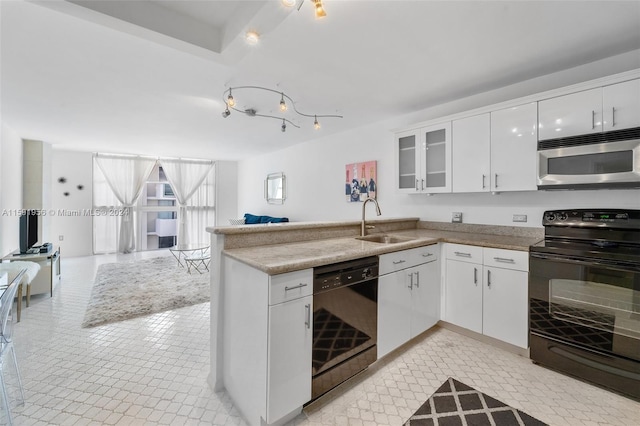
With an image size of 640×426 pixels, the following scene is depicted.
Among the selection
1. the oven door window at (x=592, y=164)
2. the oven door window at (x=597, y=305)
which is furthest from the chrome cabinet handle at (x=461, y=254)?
the oven door window at (x=592, y=164)

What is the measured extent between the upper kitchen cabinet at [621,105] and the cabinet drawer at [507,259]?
1.12 metres

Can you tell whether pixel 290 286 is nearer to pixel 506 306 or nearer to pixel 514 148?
pixel 506 306

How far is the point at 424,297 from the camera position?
97.1 inches

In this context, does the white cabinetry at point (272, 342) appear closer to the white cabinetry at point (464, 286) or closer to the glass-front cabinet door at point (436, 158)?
the white cabinetry at point (464, 286)

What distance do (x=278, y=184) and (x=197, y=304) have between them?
3462 millimetres

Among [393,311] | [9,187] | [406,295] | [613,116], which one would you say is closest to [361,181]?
[406,295]

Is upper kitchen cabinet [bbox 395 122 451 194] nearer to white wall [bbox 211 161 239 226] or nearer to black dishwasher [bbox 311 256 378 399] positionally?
black dishwasher [bbox 311 256 378 399]

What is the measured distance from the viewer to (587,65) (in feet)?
7.80

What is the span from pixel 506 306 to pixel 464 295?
1.10 ft

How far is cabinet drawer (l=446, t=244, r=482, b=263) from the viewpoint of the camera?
2.44m

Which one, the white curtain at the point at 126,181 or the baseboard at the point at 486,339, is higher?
the white curtain at the point at 126,181

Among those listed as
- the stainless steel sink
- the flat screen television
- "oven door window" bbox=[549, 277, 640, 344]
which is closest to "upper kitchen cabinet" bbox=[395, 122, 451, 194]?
the stainless steel sink

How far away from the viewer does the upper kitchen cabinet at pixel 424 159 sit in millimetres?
2961

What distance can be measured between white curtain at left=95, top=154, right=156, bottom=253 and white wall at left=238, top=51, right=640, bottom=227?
2901mm
